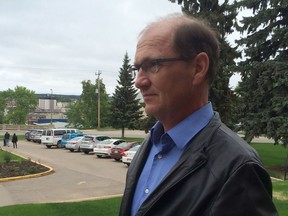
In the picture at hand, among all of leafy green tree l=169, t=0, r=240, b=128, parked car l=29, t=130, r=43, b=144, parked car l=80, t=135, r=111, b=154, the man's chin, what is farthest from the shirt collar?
parked car l=29, t=130, r=43, b=144

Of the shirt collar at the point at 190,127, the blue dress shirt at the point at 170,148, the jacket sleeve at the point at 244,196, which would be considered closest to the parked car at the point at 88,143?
the blue dress shirt at the point at 170,148

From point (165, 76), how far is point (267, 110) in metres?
19.5

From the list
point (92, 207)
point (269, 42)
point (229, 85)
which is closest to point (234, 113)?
point (229, 85)

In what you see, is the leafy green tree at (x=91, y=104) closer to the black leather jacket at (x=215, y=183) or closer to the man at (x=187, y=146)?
the man at (x=187, y=146)

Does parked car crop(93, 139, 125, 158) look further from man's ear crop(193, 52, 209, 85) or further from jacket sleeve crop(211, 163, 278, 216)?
jacket sleeve crop(211, 163, 278, 216)

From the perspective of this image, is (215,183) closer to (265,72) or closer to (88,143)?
(265,72)

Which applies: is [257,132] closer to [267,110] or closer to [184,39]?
[267,110]

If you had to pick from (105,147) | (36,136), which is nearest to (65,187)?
(105,147)

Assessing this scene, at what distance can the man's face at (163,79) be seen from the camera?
181 centimetres

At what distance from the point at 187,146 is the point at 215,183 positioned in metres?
0.31

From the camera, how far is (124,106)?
52219mm

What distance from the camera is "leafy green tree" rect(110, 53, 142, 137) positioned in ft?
170

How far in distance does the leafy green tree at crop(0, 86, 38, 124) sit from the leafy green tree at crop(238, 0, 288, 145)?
7552cm

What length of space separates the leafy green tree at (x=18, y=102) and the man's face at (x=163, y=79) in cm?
9199
